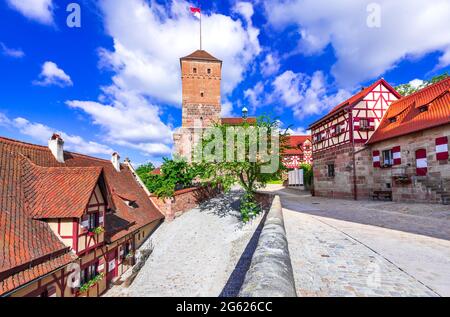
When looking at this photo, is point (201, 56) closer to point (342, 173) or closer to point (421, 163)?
point (342, 173)

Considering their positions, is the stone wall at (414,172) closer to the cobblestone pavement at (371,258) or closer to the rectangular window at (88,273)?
the cobblestone pavement at (371,258)

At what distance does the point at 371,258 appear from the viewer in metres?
4.37

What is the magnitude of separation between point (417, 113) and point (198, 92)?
25.9 metres

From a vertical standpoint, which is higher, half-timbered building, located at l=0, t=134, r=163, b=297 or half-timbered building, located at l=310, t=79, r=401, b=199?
half-timbered building, located at l=310, t=79, r=401, b=199

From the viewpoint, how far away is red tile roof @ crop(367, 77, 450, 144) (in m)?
11.8

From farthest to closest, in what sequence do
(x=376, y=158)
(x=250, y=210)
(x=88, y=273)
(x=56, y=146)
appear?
(x=376, y=158), (x=250, y=210), (x=56, y=146), (x=88, y=273)

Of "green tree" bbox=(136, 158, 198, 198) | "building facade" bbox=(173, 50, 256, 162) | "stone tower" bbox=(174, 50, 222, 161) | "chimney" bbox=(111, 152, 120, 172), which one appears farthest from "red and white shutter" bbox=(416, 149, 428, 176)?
"stone tower" bbox=(174, 50, 222, 161)

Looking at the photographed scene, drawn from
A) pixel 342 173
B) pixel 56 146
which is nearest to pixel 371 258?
pixel 56 146

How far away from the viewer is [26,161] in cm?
898

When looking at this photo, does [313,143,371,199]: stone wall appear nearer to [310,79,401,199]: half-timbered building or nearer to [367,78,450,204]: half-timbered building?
[310,79,401,199]: half-timbered building

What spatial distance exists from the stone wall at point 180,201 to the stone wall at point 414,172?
14.1 metres

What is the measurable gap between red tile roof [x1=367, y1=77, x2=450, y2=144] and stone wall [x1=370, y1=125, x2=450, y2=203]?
1.26ft
